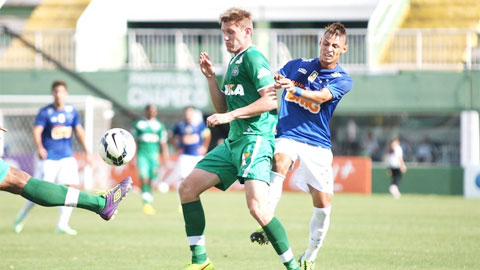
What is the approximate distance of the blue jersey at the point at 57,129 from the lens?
569 inches

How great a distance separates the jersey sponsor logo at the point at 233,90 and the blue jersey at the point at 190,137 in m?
13.8

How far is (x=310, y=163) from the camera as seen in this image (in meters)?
9.05

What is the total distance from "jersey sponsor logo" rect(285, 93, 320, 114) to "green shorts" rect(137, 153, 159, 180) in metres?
11.5

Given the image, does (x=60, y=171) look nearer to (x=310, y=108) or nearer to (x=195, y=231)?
(x=310, y=108)

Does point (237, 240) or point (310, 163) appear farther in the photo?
point (237, 240)

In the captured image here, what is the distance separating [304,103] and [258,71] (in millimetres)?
1481

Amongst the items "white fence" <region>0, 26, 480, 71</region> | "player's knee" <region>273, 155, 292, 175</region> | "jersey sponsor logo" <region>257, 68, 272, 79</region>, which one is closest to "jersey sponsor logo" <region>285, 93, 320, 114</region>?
"player's knee" <region>273, 155, 292, 175</region>

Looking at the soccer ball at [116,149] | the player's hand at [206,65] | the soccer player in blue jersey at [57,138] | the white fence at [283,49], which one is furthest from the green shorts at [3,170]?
the white fence at [283,49]

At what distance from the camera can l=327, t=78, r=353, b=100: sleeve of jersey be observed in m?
9.04

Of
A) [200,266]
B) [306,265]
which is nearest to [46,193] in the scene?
[200,266]

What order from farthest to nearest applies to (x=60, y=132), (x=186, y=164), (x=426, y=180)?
(x=426, y=180)
(x=186, y=164)
(x=60, y=132)

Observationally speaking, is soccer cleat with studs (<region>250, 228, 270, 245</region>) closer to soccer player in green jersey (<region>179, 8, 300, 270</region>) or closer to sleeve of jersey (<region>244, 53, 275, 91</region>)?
soccer player in green jersey (<region>179, 8, 300, 270</region>)

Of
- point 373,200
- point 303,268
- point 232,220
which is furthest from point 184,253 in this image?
point 373,200

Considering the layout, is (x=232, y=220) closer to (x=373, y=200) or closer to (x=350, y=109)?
(x=373, y=200)
